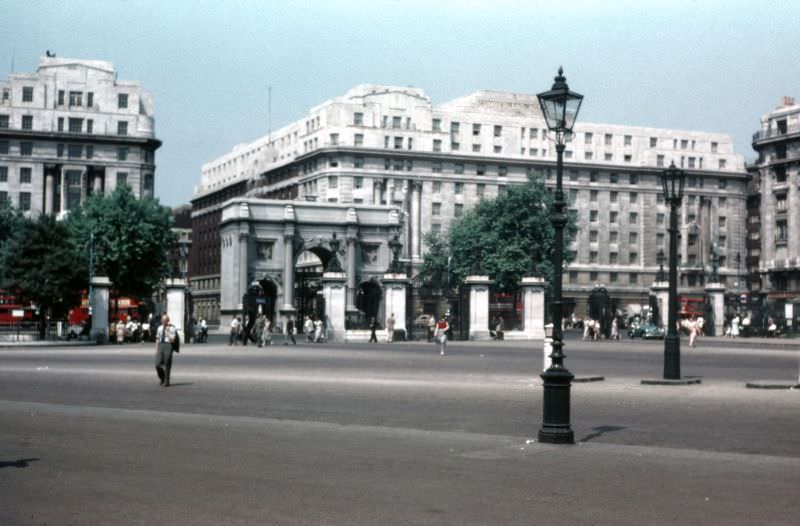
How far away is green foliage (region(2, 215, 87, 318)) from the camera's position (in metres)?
64.1

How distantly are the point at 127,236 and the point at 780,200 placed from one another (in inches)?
2637

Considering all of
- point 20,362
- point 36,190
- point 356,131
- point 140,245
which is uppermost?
point 356,131

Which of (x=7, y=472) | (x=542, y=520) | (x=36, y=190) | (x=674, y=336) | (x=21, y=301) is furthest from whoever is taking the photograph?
(x=36, y=190)

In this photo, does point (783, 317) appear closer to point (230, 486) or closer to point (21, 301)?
point (21, 301)

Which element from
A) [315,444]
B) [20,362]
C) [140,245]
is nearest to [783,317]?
[140,245]

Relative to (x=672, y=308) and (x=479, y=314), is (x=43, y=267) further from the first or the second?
(x=672, y=308)

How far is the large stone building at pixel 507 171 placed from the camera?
116m

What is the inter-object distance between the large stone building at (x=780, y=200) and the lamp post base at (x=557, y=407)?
9696 centimetres

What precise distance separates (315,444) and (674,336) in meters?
14.3

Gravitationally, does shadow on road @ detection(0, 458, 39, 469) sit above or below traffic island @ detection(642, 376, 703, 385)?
below

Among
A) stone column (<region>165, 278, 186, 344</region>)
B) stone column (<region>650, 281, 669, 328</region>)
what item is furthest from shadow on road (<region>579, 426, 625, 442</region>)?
stone column (<region>650, 281, 669, 328</region>)

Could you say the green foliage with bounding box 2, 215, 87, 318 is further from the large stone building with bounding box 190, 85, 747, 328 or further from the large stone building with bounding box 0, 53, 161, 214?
the large stone building with bounding box 190, 85, 747, 328

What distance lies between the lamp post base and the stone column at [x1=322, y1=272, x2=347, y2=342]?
49720 mm

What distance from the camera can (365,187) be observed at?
378ft
